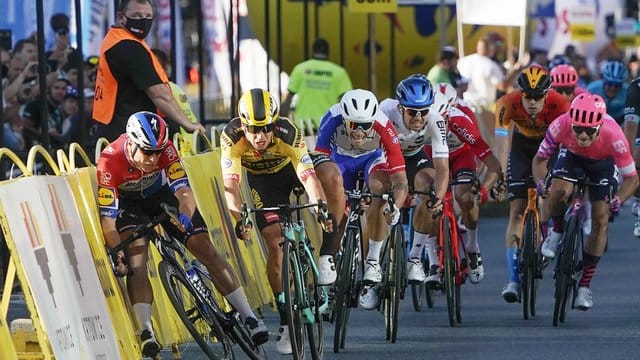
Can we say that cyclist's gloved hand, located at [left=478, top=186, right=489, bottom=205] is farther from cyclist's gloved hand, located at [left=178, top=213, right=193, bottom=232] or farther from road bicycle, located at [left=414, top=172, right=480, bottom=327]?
cyclist's gloved hand, located at [left=178, top=213, right=193, bottom=232]

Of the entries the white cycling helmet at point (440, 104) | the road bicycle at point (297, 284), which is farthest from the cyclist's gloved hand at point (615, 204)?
the road bicycle at point (297, 284)

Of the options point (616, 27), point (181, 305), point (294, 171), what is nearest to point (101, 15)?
point (294, 171)

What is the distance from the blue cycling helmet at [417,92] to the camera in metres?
13.7

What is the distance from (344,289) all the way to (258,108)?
1586 millimetres

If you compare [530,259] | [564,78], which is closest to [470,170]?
[530,259]

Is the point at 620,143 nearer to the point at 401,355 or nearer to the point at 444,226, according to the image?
the point at 444,226

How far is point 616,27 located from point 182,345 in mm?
33688

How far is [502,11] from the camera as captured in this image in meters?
26.7

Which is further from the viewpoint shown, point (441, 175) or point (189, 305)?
point (441, 175)

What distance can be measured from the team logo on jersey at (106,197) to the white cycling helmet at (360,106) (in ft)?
7.97

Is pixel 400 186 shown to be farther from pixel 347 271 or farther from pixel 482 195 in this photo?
pixel 482 195

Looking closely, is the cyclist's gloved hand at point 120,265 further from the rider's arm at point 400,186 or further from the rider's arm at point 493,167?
the rider's arm at point 493,167

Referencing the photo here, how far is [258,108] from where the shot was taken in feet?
38.4

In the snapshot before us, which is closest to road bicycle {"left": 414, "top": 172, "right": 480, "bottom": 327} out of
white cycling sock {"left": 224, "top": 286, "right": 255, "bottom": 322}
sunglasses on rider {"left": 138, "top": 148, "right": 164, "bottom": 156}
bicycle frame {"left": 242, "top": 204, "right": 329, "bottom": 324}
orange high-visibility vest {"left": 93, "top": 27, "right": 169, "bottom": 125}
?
bicycle frame {"left": 242, "top": 204, "right": 329, "bottom": 324}
